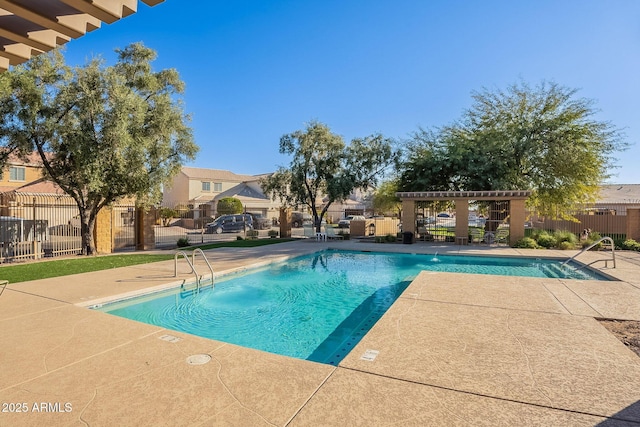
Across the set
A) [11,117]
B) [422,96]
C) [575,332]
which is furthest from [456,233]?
[11,117]

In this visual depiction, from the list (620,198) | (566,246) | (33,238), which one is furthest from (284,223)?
(620,198)

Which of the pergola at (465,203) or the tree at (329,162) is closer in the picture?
the pergola at (465,203)

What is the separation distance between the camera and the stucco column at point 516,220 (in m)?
18.1

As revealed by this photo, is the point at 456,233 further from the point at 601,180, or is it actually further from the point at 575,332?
the point at 575,332

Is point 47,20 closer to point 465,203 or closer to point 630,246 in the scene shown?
point 465,203

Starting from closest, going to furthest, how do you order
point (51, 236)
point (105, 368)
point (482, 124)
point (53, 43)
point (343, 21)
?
1. point (53, 43)
2. point (105, 368)
3. point (343, 21)
4. point (51, 236)
5. point (482, 124)

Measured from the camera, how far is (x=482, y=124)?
74.8 feet

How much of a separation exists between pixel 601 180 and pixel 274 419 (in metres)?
24.1

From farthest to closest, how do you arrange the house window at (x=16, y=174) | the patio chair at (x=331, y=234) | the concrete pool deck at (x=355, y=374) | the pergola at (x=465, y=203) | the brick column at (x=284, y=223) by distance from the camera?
the house window at (x=16, y=174) → the brick column at (x=284, y=223) → the patio chair at (x=331, y=234) → the pergola at (x=465, y=203) → the concrete pool deck at (x=355, y=374)

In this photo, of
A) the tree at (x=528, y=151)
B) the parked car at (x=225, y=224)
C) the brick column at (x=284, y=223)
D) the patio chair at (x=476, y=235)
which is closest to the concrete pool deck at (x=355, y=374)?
the patio chair at (x=476, y=235)

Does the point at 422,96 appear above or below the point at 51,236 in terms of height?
above

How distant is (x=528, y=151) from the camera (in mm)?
20438

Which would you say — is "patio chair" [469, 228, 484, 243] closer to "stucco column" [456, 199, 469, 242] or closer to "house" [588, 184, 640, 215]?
"stucco column" [456, 199, 469, 242]

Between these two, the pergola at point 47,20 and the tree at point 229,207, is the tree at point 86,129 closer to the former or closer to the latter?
the pergola at point 47,20
